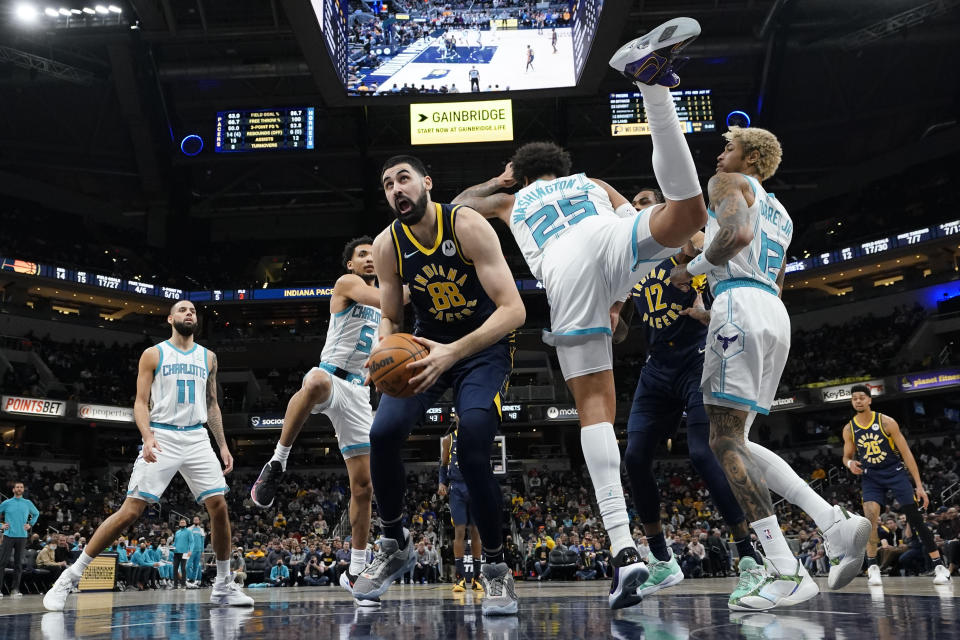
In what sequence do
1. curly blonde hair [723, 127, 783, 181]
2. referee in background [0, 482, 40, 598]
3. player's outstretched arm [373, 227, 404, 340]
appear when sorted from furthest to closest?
1. referee in background [0, 482, 40, 598]
2. curly blonde hair [723, 127, 783, 181]
3. player's outstretched arm [373, 227, 404, 340]

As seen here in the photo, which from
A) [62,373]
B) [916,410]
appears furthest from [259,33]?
[916,410]

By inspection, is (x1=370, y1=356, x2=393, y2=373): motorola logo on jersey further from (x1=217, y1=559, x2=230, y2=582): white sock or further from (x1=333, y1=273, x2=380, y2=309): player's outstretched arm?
(x1=217, y1=559, x2=230, y2=582): white sock

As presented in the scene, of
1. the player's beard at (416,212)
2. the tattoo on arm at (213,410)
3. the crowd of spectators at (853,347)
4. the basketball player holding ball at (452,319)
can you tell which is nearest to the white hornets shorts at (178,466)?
the tattoo on arm at (213,410)

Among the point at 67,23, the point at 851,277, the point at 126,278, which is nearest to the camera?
the point at 67,23

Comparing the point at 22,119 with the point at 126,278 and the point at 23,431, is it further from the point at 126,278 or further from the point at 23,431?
the point at 23,431

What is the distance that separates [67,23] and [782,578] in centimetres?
2488

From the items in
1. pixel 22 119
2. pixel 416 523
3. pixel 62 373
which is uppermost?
pixel 22 119

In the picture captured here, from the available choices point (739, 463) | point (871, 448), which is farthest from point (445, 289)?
point (871, 448)

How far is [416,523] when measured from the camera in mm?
23859

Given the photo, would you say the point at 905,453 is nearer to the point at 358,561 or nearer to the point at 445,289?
the point at 358,561

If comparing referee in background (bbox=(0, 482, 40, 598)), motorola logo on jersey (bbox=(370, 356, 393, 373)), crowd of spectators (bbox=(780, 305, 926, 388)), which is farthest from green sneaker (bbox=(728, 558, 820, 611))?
crowd of spectators (bbox=(780, 305, 926, 388))

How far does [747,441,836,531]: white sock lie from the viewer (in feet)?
12.5

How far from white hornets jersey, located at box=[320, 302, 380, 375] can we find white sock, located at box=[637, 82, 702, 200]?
10.3ft

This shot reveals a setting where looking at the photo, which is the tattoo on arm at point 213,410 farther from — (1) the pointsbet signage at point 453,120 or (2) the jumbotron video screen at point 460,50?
(1) the pointsbet signage at point 453,120
